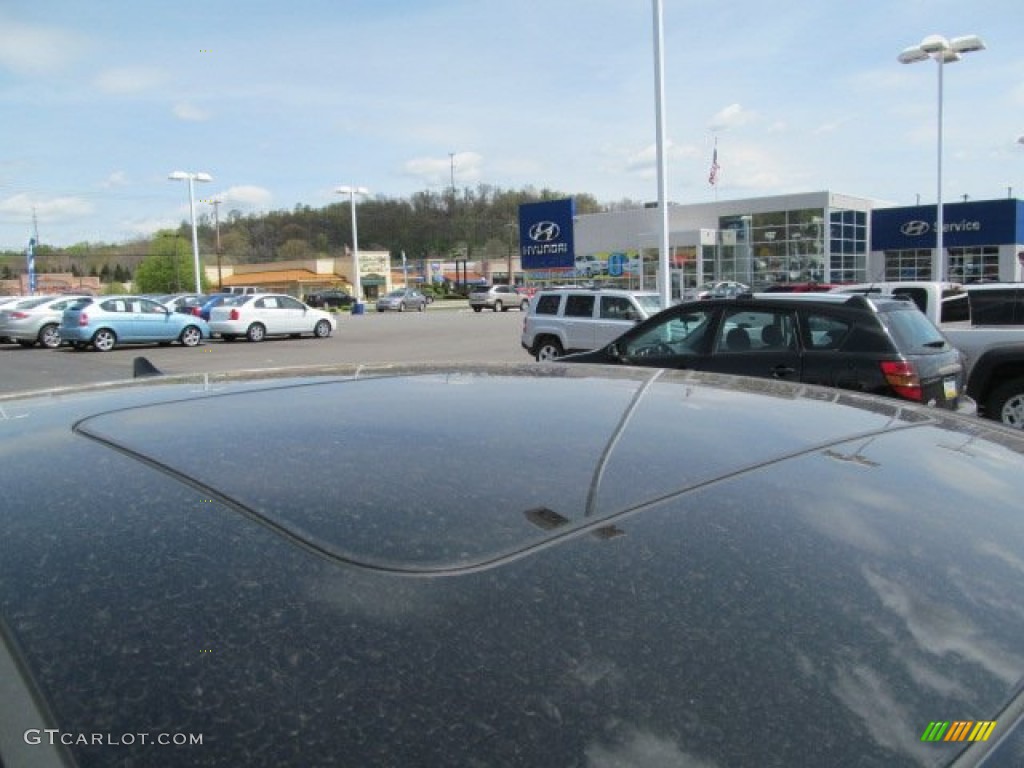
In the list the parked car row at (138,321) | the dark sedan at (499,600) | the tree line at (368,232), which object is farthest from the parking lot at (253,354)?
the tree line at (368,232)

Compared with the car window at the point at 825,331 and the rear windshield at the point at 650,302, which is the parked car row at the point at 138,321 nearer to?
the rear windshield at the point at 650,302

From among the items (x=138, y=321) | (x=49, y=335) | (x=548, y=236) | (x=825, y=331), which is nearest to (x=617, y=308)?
(x=825, y=331)

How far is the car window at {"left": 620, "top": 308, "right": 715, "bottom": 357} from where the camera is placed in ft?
27.3

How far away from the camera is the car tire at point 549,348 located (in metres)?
16.0

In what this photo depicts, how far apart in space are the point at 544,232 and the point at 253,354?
12.8 metres

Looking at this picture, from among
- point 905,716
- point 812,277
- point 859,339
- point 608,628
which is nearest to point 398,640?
point 608,628

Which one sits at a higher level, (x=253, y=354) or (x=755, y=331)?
(x=755, y=331)

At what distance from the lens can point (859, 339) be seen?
7.27 m

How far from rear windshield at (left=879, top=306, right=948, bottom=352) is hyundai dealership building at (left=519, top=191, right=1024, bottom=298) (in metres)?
36.1

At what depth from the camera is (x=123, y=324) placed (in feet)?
80.9

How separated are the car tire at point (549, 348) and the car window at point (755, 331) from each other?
783 cm

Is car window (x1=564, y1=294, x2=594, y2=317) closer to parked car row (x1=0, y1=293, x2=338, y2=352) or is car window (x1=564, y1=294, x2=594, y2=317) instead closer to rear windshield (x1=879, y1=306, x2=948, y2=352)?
rear windshield (x1=879, y1=306, x2=948, y2=352)

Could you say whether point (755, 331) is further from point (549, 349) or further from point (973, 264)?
point (973, 264)

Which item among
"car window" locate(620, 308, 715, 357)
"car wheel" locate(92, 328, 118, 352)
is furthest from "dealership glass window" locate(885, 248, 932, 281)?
"car window" locate(620, 308, 715, 357)
